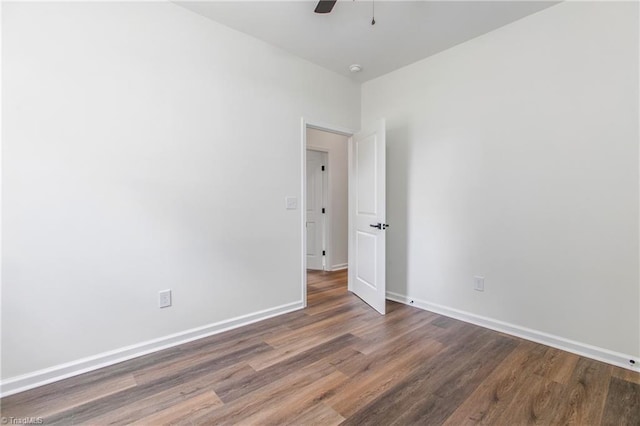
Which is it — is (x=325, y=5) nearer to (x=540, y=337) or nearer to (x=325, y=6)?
(x=325, y=6)

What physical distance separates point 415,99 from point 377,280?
1989 millimetres

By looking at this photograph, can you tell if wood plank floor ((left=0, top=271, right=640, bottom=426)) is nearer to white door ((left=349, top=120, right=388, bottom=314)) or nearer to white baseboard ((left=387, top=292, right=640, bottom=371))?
white baseboard ((left=387, top=292, right=640, bottom=371))

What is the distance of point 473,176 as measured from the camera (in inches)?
109

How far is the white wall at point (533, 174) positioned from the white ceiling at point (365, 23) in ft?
0.70

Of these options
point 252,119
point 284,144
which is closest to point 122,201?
point 252,119

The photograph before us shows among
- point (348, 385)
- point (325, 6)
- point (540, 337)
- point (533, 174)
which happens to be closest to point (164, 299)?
point (348, 385)

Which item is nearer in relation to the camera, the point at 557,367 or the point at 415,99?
the point at 557,367

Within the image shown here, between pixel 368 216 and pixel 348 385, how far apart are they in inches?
72.2

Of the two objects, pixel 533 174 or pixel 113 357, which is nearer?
pixel 113 357

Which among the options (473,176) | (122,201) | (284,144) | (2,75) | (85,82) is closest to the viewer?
(2,75)

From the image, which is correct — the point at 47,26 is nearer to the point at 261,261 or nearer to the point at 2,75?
the point at 2,75

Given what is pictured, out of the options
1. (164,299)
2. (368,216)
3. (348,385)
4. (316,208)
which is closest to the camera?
(348,385)

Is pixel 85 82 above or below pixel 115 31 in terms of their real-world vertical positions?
below

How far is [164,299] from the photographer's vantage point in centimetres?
230
